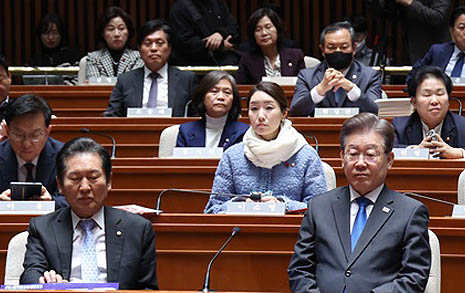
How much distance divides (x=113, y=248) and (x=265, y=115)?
1.19 metres

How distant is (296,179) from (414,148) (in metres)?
0.82

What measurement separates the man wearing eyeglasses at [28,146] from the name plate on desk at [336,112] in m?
1.72

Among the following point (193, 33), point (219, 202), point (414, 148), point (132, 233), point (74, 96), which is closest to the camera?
point (132, 233)

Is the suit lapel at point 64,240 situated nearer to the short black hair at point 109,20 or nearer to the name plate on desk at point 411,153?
the name plate on desk at point 411,153

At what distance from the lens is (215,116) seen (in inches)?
195

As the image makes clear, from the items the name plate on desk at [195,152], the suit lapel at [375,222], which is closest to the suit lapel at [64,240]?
the suit lapel at [375,222]

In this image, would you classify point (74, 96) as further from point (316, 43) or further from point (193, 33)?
point (316, 43)

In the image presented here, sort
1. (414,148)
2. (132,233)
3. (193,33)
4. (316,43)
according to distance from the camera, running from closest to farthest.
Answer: (132,233)
(414,148)
(193,33)
(316,43)

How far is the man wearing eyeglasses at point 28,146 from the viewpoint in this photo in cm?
407

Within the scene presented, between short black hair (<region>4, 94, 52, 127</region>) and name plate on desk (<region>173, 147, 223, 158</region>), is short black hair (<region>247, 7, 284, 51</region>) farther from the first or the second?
short black hair (<region>4, 94, 52, 127</region>)

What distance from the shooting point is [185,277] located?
3.57m

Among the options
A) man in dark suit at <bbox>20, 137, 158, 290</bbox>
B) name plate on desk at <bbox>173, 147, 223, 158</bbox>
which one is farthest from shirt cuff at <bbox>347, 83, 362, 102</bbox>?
man in dark suit at <bbox>20, 137, 158, 290</bbox>

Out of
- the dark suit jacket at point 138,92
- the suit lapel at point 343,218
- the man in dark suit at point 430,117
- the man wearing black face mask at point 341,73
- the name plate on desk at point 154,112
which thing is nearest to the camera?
the suit lapel at point 343,218

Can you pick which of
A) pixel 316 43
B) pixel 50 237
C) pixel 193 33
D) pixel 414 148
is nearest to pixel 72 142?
pixel 50 237
